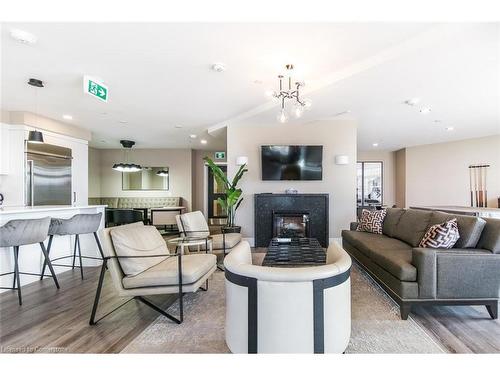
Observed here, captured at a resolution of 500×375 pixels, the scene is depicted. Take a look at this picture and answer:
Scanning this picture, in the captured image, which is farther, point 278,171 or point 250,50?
point 278,171

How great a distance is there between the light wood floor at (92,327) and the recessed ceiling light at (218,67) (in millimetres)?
2677

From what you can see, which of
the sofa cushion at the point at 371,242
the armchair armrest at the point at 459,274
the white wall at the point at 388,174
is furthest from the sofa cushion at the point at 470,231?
the white wall at the point at 388,174

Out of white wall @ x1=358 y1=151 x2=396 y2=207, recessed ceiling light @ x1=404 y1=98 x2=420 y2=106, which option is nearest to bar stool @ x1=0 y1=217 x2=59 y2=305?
recessed ceiling light @ x1=404 y1=98 x2=420 y2=106

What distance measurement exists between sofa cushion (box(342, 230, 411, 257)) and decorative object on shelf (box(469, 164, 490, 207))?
5.33m

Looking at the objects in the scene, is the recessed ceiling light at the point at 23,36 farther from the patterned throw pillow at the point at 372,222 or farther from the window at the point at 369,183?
the window at the point at 369,183

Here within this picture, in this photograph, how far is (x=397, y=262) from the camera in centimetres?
250

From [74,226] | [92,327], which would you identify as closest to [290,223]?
[74,226]

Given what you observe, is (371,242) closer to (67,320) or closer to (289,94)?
(289,94)

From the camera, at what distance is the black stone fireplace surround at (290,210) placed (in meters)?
5.30

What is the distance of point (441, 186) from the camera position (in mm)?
7938

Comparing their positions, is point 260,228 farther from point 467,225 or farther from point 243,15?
point 243,15

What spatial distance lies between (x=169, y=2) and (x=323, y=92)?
2624 mm

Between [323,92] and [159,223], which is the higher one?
[323,92]
